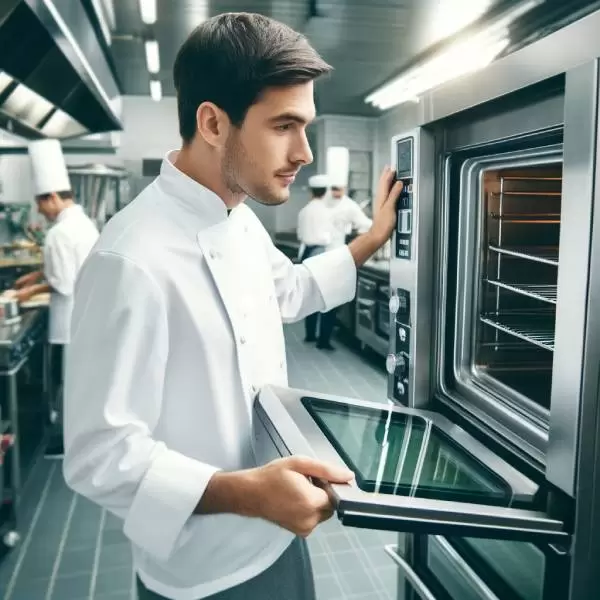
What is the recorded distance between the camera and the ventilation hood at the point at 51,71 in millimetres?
2420

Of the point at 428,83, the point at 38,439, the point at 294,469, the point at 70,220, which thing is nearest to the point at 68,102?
the point at 70,220

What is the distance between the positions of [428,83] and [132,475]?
5.46m

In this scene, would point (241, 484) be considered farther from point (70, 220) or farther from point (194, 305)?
point (70, 220)

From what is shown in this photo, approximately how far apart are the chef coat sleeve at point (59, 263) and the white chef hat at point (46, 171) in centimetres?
37

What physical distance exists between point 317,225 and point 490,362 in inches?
194

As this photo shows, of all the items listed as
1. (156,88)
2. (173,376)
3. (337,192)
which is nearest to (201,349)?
(173,376)

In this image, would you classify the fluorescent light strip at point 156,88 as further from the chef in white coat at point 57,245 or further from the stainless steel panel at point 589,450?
the stainless steel panel at point 589,450

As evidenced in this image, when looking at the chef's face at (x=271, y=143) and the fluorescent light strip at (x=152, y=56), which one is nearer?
the chef's face at (x=271, y=143)

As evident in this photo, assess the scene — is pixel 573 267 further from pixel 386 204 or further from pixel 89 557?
pixel 89 557

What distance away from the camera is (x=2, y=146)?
14.0 feet

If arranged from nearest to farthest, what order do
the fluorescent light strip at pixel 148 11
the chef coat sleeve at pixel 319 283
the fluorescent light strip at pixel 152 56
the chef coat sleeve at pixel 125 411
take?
1. the chef coat sleeve at pixel 125 411
2. the chef coat sleeve at pixel 319 283
3. the fluorescent light strip at pixel 148 11
4. the fluorescent light strip at pixel 152 56

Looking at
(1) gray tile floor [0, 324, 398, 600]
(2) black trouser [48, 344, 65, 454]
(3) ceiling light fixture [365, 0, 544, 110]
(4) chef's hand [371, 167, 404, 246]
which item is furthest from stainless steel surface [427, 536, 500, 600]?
(3) ceiling light fixture [365, 0, 544, 110]

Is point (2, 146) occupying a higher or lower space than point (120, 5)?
lower

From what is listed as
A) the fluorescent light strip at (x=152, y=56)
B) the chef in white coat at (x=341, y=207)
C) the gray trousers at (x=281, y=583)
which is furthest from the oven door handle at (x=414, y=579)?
the chef in white coat at (x=341, y=207)
